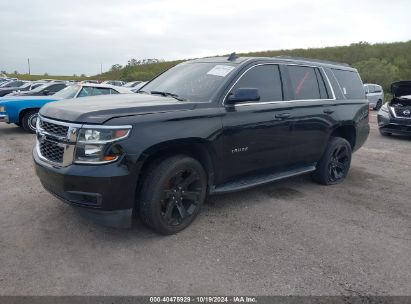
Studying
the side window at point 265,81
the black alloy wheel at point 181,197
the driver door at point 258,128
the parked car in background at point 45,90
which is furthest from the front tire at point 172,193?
the parked car in background at point 45,90

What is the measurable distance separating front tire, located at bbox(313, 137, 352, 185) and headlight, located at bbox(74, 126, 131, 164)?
11.3 ft

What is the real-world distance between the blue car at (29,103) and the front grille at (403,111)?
7.99 m

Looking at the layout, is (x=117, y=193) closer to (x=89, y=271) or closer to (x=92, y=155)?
(x=92, y=155)

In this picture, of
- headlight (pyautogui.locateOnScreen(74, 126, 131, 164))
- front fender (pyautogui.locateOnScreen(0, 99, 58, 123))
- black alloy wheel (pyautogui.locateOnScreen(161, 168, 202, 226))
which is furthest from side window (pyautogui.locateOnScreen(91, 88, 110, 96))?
headlight (pyautogui.locateOnScreen(74, 126, 131, 164))

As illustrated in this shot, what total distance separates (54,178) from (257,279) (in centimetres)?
204

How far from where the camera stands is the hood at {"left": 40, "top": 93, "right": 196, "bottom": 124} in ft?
10.4

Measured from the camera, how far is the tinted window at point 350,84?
5.73m

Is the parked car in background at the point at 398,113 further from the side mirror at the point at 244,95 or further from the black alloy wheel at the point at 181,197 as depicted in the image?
the black alloy wheel at the point at 181,197

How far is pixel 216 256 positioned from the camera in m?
3.34

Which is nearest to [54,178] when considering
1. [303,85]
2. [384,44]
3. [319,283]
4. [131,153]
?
[131,153]

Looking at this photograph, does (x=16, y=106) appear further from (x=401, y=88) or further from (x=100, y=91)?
(x=401, y=88)

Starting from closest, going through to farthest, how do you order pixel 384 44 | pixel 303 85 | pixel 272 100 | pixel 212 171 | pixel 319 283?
pixel 319 283
pixel 212 171
pixel 272 100
pixel 303 85
pixel 384 44

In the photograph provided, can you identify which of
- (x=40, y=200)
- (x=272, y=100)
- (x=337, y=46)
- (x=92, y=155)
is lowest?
(x=40, y=200)

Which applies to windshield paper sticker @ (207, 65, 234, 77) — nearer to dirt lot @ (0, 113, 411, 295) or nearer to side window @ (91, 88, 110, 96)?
dirt lot @ (0, 113, 411, 295)
